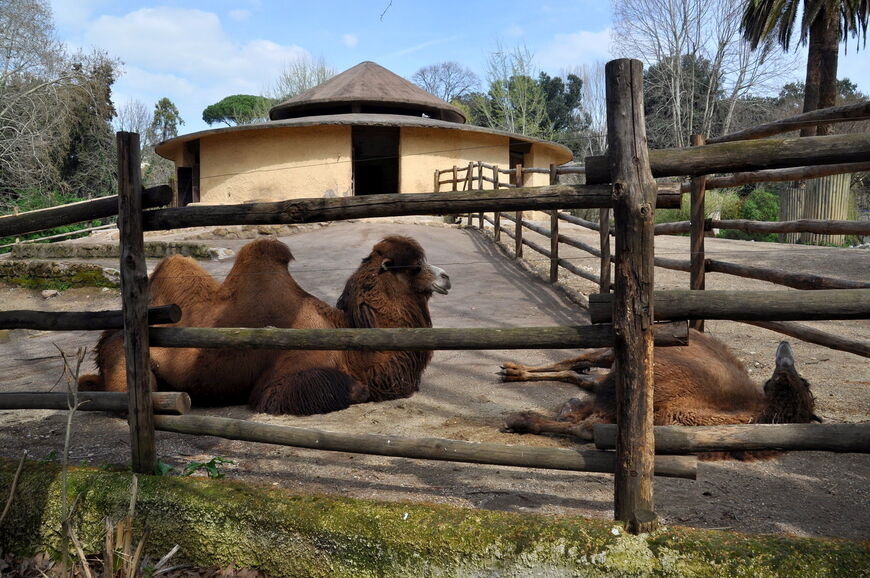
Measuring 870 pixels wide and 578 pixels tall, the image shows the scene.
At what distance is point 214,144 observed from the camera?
20.2 metres

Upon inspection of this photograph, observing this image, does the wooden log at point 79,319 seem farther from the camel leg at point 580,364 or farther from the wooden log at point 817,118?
the wooden log at point 817,118

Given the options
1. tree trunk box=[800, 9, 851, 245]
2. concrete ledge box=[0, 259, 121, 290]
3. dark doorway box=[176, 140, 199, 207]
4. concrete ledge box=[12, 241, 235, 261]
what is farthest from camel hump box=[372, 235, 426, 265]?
dark doorway box=[176, 140, 199, 207]

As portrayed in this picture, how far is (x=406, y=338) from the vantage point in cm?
284

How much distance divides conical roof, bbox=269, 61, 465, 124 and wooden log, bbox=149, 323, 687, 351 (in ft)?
62.4

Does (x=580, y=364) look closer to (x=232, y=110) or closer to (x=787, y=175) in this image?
(x=787, y=175)

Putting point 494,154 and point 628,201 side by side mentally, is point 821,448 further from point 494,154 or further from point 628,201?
point 494,154

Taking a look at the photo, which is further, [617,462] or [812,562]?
[617,462]

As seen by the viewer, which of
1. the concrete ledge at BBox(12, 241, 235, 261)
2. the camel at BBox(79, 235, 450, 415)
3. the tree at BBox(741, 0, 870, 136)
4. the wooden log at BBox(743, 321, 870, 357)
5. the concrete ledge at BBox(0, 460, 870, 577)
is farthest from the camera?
the tree at BBox(741, 0, 870, 136)

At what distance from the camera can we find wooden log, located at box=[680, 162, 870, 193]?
4.18 metres

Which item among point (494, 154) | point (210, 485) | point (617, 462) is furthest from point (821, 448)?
point (494, 154)

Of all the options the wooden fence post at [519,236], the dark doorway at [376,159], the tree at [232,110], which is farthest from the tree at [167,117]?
the wooden fence post at [519,236]

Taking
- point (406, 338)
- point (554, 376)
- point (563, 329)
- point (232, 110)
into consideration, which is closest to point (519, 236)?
point (554, 376)

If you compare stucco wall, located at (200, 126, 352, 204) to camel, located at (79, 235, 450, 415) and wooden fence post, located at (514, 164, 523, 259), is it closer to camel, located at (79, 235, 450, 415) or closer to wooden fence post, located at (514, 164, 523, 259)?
wooden fence post, located at (514, 164, 523, 259)

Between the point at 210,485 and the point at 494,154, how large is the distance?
19.1 m
